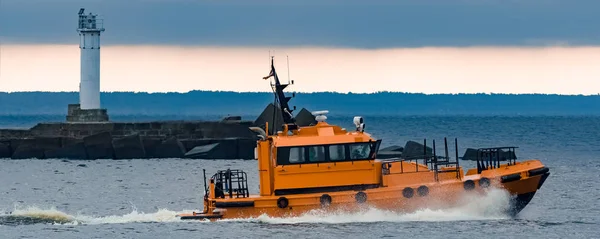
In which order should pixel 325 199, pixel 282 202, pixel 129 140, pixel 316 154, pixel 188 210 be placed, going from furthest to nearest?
pixel 129 140 → pixel 188 210 → pixel 316 154 → pixel 282 202 → pixel 325 199

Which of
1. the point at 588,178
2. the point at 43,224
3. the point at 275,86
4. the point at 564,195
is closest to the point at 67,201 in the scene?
the point at 43,224

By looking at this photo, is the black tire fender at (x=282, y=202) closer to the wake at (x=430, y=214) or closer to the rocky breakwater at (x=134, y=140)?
the wake at (x=430, y=214)

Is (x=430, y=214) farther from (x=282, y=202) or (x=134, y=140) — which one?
(x=134, y=140)

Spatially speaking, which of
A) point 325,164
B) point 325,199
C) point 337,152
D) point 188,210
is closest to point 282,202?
point 325,199

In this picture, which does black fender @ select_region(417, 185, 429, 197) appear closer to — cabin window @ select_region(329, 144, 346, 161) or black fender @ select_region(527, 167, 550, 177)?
cabin window @ select_region(329, 144, 346, 161)

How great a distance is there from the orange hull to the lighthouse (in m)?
37.5

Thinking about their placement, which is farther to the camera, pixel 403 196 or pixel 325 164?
pixel 325 164

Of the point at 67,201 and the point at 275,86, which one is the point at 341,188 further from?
the point at 67,201

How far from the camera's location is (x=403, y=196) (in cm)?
2667

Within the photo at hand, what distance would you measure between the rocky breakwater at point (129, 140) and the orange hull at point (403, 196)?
31.6 m

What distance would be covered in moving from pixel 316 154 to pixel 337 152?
44cm

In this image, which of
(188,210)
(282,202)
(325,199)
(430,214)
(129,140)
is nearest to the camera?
(325,199)

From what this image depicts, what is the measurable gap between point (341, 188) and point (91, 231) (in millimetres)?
5792

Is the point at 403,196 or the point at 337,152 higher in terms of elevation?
the point at 337,152
